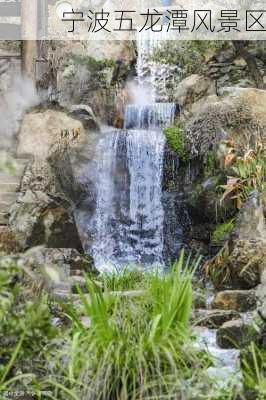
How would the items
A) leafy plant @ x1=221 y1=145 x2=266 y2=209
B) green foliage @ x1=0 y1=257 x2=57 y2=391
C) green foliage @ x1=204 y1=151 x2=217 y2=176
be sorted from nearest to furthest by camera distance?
green foliage @ x1=0 y1=257 x2=57 y2=391, leafy plant @ x1=221 y1=145 x2=266 y2=209, green foliage @ x1=204 y1=151 x2=217 y2=176

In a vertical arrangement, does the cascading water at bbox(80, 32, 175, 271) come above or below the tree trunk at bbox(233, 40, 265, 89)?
below

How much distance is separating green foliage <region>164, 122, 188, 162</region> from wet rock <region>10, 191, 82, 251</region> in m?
2.34

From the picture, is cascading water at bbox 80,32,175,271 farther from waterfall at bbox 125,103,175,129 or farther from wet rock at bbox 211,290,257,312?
wet rock at bbox 211,290,257,312

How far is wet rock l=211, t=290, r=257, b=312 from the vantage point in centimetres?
678

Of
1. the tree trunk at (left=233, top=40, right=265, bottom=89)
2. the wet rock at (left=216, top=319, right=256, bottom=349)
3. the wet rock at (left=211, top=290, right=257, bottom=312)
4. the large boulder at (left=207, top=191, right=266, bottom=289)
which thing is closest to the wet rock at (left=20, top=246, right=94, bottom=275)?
the large boulder at (left=207, top=191, right=266, bottom=289)

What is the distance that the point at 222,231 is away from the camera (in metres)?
9.24

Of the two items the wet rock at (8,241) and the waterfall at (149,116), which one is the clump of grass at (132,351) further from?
the waterfall at (149,116)

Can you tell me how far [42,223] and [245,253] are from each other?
292cm

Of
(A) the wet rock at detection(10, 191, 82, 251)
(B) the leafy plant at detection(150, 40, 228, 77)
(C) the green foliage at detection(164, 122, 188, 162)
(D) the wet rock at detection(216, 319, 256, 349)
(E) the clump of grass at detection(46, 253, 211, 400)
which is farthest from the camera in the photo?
(B) the leafy plant at detection(150, 40, 228, 77)

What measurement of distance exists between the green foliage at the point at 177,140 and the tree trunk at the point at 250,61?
2528 mm

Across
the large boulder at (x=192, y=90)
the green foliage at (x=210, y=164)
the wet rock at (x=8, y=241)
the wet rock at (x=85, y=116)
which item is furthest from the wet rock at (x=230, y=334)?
the large boulder at (x=192, y=90)

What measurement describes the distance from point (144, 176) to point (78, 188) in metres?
1.11

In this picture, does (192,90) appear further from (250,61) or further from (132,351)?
(132,351)

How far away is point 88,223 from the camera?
34.6ft
